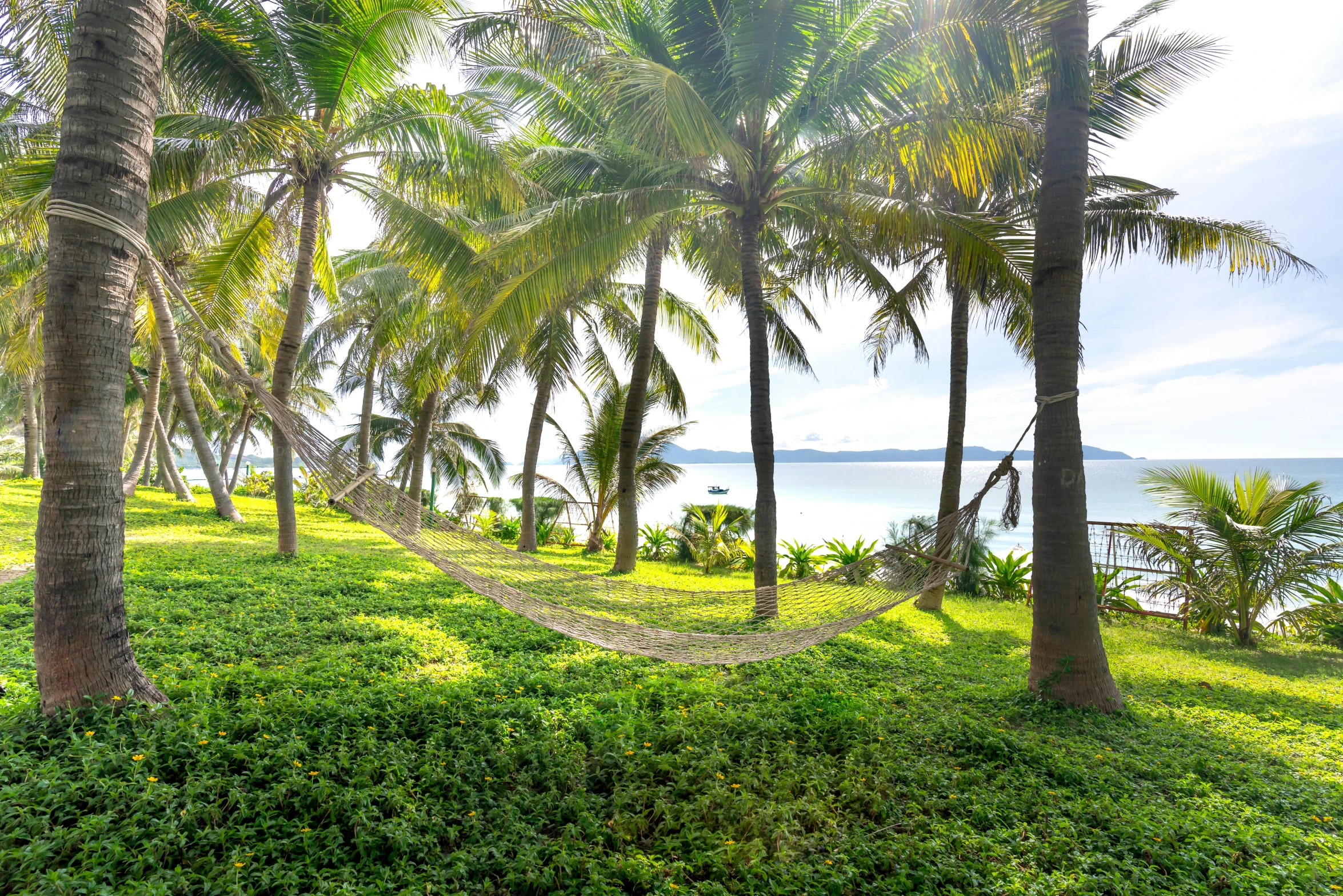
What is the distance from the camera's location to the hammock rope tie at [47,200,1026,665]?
8.43 ft

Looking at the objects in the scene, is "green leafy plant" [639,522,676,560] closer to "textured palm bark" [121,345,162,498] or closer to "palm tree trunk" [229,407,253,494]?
"textured palm bark" [121,345,162,498]

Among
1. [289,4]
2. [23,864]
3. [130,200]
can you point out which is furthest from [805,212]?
[23,864]

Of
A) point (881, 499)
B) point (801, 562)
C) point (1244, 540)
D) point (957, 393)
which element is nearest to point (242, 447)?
point (801, 562)

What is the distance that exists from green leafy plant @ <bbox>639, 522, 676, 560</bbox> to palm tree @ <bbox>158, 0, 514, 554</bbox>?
5442 millimetres

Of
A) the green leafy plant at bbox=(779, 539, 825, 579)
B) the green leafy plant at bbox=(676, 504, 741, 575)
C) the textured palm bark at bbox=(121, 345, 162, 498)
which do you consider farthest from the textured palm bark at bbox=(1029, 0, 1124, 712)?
the textured palm bark at bbox=(121, 345, 162, 498)

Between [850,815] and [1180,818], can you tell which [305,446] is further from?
[1180,818]

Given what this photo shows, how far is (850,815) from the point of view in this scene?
2.05 m

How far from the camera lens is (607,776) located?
2240mm

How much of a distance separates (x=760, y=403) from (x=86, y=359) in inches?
165

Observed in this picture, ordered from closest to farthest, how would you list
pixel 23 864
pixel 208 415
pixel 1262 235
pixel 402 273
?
1. pixel 23 864
2. pixel 1262 235
3. pixel 402 273
4. pixel 208 415

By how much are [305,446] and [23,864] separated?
159 centimetres

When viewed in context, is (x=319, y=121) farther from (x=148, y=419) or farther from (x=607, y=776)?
(x=148, y=419)

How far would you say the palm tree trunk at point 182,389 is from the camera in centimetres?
689

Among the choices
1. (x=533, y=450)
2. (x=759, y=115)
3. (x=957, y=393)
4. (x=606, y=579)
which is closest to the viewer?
(x=606, y=579)
